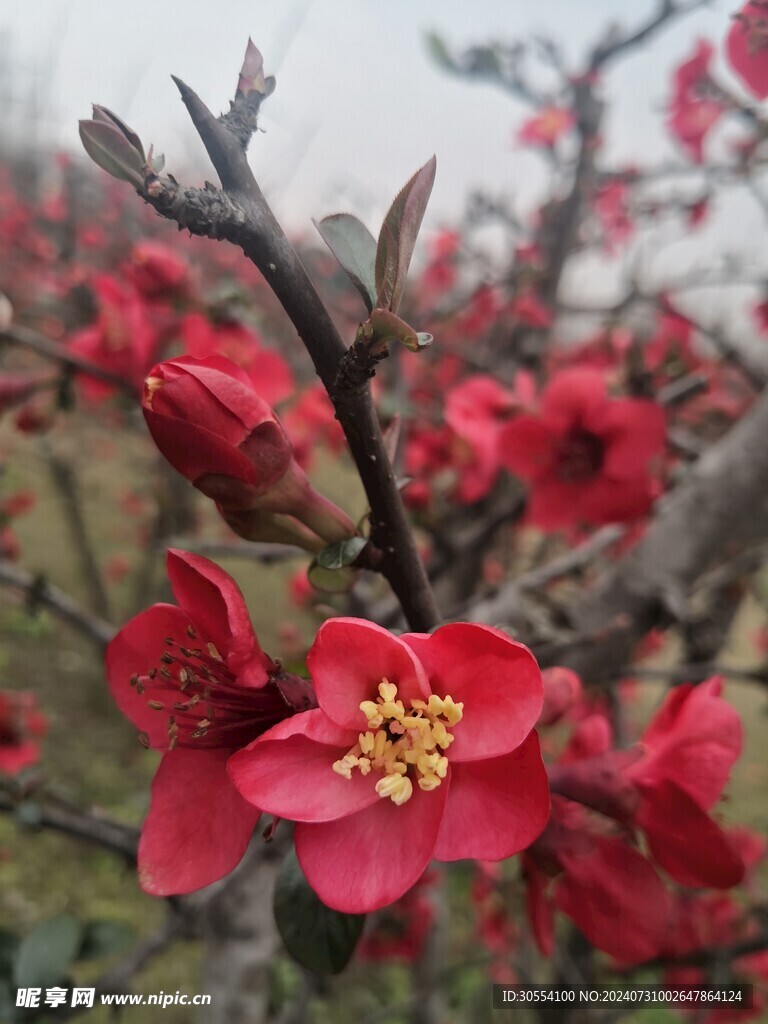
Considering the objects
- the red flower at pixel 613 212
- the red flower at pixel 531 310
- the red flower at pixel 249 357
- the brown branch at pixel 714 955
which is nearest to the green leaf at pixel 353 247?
the red flower at pixel 249 357

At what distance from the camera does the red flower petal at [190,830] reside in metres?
0.35

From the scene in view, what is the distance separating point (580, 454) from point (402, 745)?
0.65 meters

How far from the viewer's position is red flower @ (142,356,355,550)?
318 mm

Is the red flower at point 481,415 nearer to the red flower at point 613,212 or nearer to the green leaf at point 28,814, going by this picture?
the green leaf at point 28,814

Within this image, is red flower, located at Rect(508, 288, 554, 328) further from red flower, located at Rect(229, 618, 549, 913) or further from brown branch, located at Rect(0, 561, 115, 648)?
red flower, located at Rect(229, 618, 549, 913)

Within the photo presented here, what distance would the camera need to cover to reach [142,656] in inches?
15.4

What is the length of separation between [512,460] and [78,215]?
78.0 inches

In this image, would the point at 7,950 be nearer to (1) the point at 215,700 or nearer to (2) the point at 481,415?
(1) the point at 215,700

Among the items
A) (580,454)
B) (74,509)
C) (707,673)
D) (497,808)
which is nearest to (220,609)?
(497,808)

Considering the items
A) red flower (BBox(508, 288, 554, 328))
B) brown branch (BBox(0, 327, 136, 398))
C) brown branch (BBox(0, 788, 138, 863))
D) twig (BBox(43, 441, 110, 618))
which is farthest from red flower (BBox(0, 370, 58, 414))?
twig (BBox(43, 441, 110, 618))

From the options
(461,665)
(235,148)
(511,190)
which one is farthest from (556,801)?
(511,190)

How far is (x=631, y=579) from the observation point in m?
0.76

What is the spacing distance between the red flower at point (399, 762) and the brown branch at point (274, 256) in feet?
0.23

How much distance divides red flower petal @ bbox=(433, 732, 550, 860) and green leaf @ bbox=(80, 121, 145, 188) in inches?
10.8
